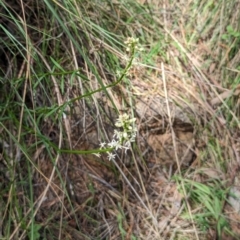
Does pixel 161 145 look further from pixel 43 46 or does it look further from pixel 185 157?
pixel 43 46

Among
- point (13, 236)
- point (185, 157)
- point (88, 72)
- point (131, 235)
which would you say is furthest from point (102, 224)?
point (88, 72)

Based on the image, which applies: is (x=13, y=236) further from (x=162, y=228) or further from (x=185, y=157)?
(x=185, y=157)

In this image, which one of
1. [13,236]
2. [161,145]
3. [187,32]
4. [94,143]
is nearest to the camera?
[13,236]

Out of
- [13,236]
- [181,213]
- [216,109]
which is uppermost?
[216,109]

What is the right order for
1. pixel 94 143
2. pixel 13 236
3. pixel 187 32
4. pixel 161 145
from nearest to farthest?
pixel 13 236, pixel 94 143, pixel 161 145, pixel 187 32

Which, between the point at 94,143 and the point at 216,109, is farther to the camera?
the point at 216,109

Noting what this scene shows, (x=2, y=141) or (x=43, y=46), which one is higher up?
(x=43, y=46)
